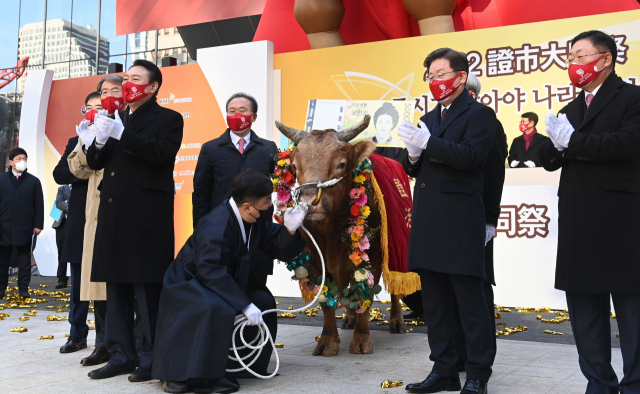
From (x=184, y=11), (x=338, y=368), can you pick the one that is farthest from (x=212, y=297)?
(x=184, y=11)

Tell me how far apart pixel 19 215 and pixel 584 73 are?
7.20 metres

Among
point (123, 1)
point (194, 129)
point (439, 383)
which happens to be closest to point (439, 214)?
point (439, 383)

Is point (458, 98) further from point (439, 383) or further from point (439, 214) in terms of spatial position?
point (439, 383)

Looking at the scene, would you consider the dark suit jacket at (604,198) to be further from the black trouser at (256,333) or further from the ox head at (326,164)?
the black trouser at (256,333)

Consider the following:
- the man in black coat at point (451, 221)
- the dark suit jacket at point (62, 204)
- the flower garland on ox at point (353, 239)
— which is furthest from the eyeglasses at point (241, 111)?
the dark suit jacket at point (62, 204)

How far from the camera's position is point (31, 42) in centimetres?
1900

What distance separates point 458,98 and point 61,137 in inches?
352

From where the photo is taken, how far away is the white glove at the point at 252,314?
10.9 ft

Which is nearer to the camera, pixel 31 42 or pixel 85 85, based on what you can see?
pixel 85 85

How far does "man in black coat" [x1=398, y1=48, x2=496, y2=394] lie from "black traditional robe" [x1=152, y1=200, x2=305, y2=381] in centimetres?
97

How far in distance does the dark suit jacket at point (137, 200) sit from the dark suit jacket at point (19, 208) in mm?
4730

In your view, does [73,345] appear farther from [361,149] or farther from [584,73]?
[584,73]

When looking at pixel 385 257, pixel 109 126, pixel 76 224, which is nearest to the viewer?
pixel 109 126

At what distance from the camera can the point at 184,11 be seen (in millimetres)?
9875
